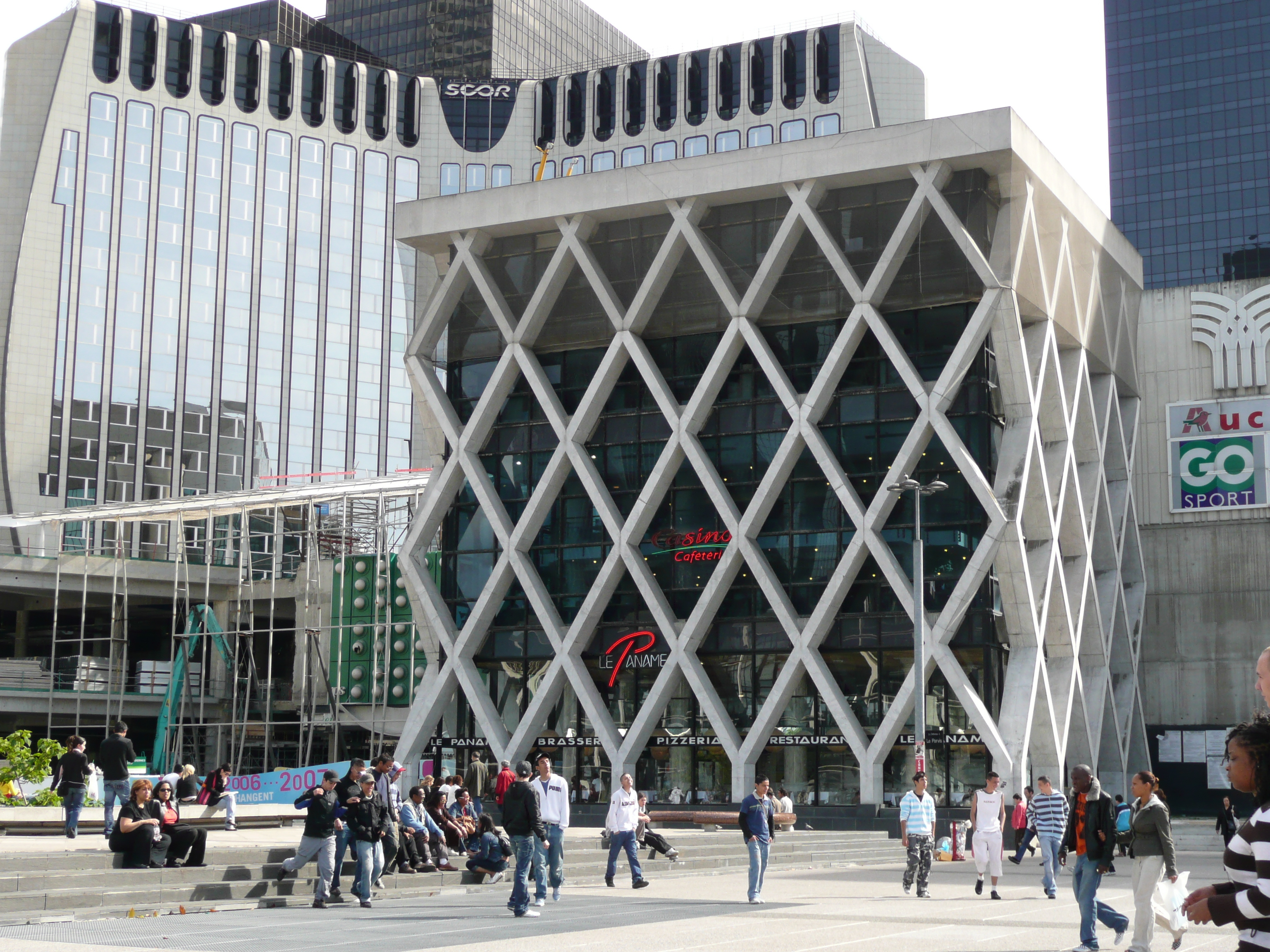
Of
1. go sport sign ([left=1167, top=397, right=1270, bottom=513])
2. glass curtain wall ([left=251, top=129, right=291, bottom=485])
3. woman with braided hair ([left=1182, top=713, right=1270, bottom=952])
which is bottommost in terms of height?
woman with braided hair ([left=1182, top=713, right=1270, bottom=952])

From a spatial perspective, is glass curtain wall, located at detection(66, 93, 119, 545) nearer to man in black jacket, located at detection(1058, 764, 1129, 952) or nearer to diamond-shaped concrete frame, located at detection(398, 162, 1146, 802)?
diamond-shaped concrete frame, located at detection(398, 162, 1146, 802)

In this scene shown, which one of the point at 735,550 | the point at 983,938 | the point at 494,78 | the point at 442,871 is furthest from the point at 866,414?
the point at 494,78

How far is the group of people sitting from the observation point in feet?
65.4

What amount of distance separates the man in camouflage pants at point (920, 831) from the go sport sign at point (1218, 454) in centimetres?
3512

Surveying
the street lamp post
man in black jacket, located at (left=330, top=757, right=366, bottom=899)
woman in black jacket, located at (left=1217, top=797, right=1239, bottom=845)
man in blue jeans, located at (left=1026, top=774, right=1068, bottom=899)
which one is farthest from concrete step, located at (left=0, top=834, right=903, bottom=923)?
woman in black jacket, located at (left=1217, top=797, right=1239, bottom=845)

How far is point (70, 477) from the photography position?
260 ft

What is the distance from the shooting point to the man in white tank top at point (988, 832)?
2161 cm

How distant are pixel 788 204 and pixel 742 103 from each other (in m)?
43.4

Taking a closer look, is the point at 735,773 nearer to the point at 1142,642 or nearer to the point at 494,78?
the point at 1142,642

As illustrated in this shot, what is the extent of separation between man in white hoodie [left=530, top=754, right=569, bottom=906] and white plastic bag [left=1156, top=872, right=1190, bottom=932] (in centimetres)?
960

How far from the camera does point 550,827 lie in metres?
20.0

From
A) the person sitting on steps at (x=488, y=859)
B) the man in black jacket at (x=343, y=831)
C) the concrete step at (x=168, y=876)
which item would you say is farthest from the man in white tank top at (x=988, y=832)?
the man in black jacket at (x=343, y=831)

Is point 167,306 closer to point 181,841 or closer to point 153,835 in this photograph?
point 181,841

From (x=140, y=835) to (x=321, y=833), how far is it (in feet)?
9.07
